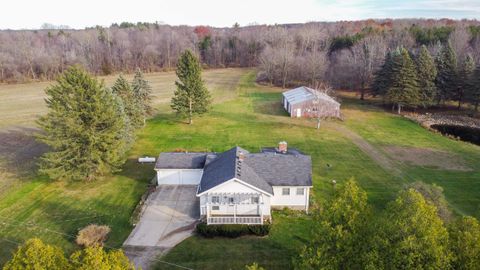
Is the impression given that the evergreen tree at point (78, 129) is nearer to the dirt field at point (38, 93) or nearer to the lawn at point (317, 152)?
the lawn at point (317, 152)

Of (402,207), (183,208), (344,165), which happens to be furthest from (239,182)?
(344,165)

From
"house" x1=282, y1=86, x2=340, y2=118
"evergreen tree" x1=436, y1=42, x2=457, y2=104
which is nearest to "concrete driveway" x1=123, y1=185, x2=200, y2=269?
"house" x1=282, y1=86, x2=340, y2=118

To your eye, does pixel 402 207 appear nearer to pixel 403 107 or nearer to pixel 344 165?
pixel 344 165

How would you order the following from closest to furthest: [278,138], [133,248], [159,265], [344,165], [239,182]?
[159,265] < [133,248] < [239,182] < [344,165] < [278,138]

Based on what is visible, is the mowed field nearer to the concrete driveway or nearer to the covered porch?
the concrete driveway

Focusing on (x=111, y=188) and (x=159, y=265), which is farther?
(x=111, y=188)

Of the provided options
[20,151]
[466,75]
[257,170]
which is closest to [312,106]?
[466,75]

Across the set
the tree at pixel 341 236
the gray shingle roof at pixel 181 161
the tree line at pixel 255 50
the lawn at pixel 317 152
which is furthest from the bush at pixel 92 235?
the tree line at pixel 255 50
